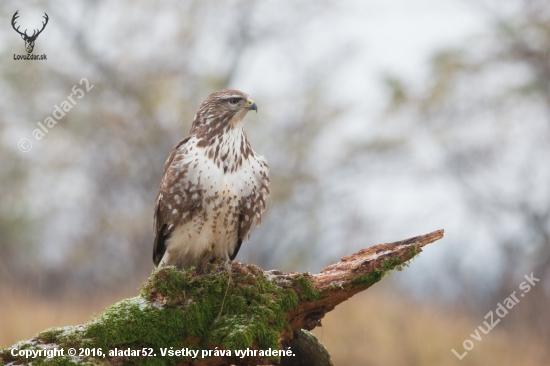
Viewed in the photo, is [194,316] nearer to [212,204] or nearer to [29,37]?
[212,204]

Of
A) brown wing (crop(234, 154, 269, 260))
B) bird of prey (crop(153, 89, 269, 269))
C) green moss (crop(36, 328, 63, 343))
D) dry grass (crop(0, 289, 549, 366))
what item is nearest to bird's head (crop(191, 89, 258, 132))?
bird of prey (crop(153, 89, 269, 269))

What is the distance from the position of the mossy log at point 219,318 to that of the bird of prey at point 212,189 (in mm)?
524

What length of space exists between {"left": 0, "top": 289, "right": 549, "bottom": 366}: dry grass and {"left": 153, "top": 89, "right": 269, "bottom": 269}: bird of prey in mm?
4021

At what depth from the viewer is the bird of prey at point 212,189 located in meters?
4.49

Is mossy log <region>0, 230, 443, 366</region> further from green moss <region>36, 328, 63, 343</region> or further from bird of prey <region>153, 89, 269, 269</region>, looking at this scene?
bird of prey <region>153, 89, 269, 269</region>

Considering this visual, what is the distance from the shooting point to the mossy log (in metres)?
3.56

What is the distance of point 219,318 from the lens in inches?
151

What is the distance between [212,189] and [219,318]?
0.98m

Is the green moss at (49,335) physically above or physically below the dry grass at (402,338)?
below

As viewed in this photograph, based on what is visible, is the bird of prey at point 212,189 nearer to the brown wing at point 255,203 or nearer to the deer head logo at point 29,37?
the brown wing at point 255,203

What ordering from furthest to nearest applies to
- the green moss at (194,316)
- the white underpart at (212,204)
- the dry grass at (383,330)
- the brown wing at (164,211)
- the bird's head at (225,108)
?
the dry grass at (383,330)
the bird's head at (225,108)
the brown wing at (164,211)
the white underpart at (212,204)
the green moss at (194,316)

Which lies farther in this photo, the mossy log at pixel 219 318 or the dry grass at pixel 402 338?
the dry grass at pixel 402 338

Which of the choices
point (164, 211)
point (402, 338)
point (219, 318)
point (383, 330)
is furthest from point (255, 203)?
point (402, 338)

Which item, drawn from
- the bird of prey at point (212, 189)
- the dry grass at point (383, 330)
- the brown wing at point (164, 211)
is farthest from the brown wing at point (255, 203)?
the dry grass at point (383, 330)
